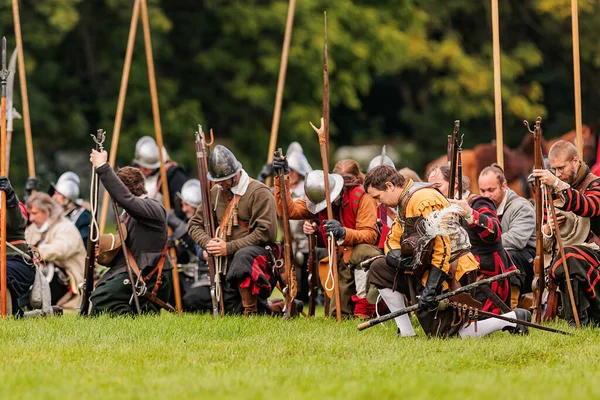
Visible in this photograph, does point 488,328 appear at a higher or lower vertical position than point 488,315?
lower

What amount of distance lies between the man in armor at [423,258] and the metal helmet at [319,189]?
61.8 inches

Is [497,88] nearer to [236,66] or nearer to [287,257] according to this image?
[287,257]

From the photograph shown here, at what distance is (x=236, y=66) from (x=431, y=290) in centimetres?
2119

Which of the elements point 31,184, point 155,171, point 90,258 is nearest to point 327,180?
point 90,258

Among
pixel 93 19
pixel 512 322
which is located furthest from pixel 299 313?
pixel 93 19

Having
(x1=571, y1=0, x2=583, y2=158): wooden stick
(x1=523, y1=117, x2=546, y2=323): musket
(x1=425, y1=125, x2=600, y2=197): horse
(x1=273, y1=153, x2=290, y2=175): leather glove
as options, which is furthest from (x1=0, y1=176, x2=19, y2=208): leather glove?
(x1=425, y1=125, x2=600, y2=197): horse

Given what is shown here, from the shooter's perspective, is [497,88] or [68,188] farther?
[68,188]

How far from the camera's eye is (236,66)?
98.2 feet

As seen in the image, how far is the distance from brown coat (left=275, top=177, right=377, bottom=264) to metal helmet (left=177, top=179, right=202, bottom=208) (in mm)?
1997

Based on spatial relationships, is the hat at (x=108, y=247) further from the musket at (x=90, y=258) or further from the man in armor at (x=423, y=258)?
the man in armor at (x=423, y=258)

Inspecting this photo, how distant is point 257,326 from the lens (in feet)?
34.4

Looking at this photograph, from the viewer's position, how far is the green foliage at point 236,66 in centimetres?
2889

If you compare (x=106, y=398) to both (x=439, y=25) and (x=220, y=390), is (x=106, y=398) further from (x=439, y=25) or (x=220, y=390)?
(x=439, y=25)

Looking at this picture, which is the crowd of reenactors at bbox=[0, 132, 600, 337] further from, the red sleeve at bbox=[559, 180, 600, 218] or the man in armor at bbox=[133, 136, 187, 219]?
the man in armor at bbox=[133, 136, 187, 219]
